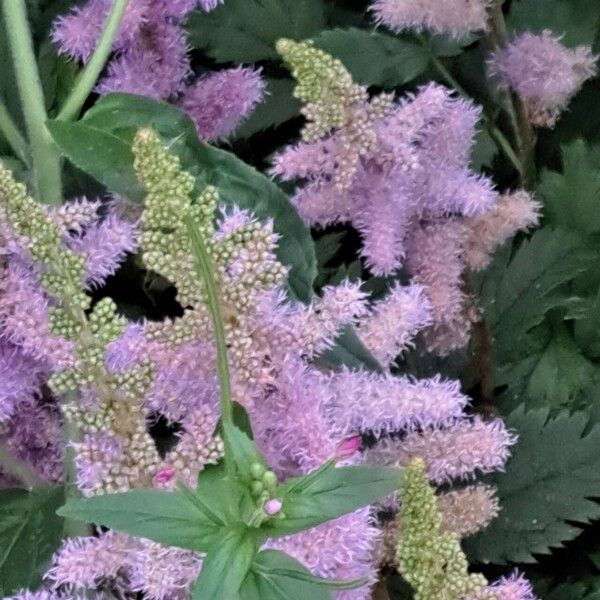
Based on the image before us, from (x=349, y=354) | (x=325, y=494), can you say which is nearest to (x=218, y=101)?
(x=349, y=354)

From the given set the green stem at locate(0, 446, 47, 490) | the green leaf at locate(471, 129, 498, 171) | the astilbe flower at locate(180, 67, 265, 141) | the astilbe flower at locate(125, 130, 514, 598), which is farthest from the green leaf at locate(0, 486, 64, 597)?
the green leaf at locate(471, 129, 498, 171)

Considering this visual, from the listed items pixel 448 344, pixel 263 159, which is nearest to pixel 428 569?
pixel 448 344

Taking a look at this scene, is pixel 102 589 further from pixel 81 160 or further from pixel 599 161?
pixel 599 161

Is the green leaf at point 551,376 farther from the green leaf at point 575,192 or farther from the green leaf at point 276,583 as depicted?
the green leaf at point 276,583

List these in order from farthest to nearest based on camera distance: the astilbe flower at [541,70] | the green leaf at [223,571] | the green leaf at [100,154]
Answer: the astilbe flower at [541,70] < the green leaf at [100,154] < the green leaf at [223,571]

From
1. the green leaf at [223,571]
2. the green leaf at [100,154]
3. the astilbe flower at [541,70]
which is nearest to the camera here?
the green leaf at [223,571]

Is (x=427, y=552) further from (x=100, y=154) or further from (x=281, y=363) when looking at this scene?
(x=100, y=154)

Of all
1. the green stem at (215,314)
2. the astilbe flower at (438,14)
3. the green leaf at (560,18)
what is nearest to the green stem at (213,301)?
the green stem at (215,314)

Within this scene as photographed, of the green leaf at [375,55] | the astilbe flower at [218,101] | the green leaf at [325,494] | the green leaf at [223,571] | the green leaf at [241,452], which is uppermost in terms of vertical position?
the green leaf at [375,55]

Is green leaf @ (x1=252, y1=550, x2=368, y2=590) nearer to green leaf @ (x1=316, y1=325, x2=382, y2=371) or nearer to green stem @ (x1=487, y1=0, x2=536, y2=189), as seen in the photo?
green leaf @ (x1=316, y1=325, x2=382, y2=371)
